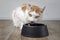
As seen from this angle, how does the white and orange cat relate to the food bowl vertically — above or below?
above

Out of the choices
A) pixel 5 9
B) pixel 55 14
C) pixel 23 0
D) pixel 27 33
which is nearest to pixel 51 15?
pixel 55 14

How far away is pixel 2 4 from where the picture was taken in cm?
290

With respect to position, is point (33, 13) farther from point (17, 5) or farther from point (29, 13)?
point (17, 5)

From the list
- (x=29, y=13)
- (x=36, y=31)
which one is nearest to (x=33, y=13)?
(x=29, y=13)

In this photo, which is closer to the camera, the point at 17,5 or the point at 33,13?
the point at 33,13

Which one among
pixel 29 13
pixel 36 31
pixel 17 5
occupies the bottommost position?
pixel 36 31

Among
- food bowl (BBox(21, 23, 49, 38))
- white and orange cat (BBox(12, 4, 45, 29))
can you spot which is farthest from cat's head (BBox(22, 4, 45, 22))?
food bowl (BBox(21, 23, 49, 38))

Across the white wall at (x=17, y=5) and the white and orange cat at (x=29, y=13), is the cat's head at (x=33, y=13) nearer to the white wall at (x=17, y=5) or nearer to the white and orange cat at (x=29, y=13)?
the white and orange cat at (x=29, y=13)

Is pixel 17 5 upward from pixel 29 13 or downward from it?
upward

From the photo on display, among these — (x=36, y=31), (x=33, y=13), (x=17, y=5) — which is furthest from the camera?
(x=17, y=5)

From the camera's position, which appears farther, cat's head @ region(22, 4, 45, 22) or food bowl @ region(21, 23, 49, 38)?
cat's head @ region(22, 4, 45, 22)

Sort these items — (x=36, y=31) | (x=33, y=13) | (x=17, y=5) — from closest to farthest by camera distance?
(x=36, y=31)
(x=33, y=13)
(x=17, y=5)

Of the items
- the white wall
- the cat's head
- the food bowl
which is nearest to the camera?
the food bowl

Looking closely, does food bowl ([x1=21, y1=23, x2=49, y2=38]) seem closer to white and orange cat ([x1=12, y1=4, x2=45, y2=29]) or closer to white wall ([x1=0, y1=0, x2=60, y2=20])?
white and orange cat ([x1=12, y1=4, x2=45, y2=29])
